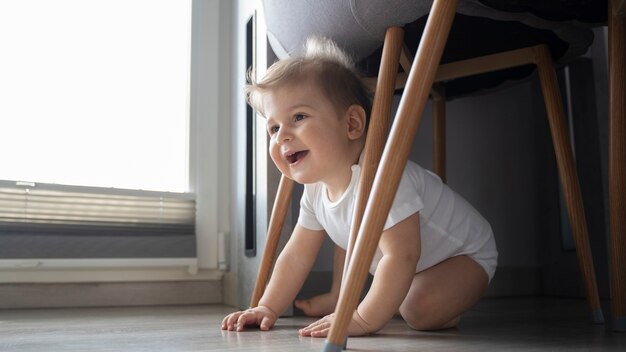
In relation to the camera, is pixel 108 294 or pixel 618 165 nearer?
pixel 618 165

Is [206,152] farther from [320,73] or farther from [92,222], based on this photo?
[320,73]

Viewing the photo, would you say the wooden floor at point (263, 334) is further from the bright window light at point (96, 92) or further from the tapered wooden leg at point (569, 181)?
the bright window light at point (96, 92)

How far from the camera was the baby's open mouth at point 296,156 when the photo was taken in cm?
88

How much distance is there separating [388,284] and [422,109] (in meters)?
0.27

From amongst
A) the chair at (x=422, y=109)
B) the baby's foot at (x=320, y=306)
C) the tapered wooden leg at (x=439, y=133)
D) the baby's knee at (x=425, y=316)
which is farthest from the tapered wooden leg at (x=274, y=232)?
the tapered wooden leg at (x=439, y=133)

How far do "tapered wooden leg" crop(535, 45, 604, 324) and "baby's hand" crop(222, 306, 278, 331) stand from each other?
0.46 m

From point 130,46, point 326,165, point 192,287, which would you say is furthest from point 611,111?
point 130,46

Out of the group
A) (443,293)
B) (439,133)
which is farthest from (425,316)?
(439,133)

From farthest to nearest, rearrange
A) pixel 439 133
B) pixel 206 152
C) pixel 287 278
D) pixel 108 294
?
pixel 206 152 → pixel 108 294 → pixel 439 133 → pixel 287 278

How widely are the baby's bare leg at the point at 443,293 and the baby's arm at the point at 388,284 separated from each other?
113mm

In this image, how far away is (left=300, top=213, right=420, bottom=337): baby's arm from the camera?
0.75 metres

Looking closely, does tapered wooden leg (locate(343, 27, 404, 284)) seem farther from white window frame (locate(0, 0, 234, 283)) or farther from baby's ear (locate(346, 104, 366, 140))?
white window frame (locate(0, 0, 234, 283))

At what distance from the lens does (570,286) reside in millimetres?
1473

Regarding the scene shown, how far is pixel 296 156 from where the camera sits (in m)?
0.89
